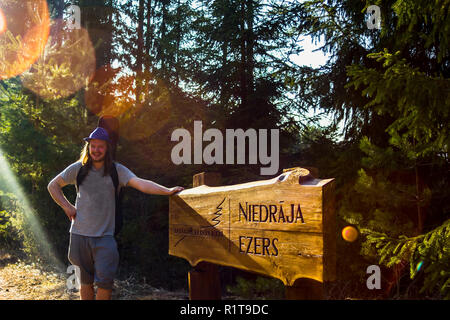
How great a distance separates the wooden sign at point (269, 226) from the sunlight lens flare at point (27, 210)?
6.79m

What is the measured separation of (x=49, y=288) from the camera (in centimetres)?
772

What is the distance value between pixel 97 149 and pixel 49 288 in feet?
16.5

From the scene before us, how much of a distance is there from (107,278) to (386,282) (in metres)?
4.25

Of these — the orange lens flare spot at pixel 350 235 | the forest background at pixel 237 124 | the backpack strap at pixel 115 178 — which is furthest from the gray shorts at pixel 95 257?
the forest background at pixel 237 124

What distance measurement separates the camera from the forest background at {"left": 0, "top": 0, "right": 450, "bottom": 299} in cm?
595

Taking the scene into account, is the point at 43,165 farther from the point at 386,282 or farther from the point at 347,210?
the point at 386,282

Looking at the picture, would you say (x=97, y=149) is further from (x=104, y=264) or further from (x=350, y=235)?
(x=350, y=235)

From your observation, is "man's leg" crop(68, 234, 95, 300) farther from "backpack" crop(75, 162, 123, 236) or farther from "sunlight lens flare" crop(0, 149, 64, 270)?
"sunlight lens flare" crop(0, 149, 64, 270)

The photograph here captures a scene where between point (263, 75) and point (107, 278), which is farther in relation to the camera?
point (263, 75)

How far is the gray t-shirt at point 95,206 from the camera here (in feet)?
12.3

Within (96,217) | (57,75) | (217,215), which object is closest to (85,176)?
(96,217)

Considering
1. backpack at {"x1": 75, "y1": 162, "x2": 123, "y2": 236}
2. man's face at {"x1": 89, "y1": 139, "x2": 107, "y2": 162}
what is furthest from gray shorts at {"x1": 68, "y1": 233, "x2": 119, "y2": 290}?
man's face at {"x1": 89, "y1": 139, "x2": 107, "y2": 162}
